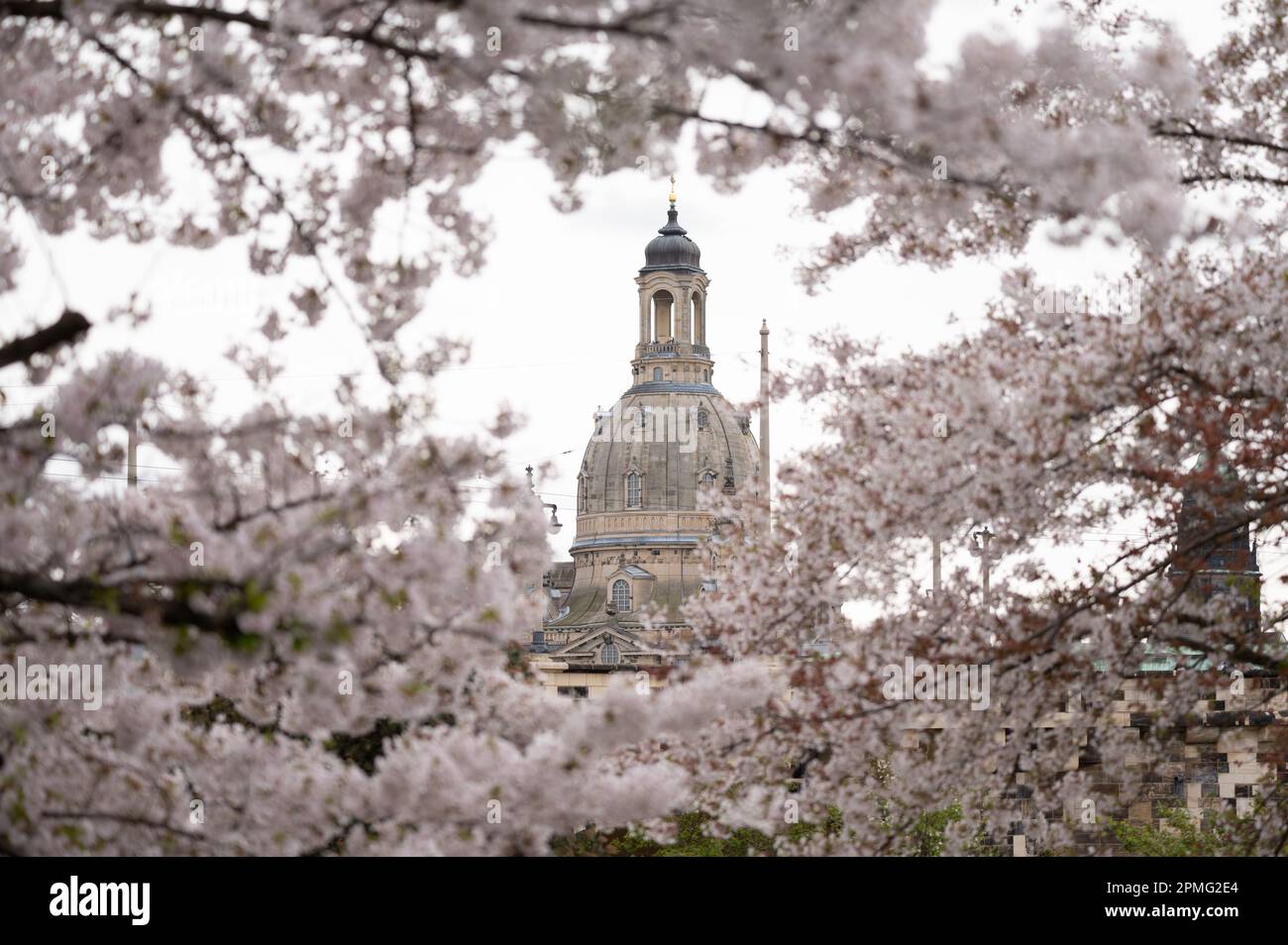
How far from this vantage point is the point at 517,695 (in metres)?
8.47

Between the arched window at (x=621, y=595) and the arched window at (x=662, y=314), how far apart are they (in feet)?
73.4

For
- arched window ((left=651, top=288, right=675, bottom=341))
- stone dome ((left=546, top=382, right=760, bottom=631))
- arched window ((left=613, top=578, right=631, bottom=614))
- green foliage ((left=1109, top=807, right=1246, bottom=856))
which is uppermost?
arched window ((left=651, top=288, right=675, bottom=341))

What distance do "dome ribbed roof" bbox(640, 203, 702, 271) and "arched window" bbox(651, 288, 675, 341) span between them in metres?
2.37

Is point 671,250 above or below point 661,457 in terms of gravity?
above

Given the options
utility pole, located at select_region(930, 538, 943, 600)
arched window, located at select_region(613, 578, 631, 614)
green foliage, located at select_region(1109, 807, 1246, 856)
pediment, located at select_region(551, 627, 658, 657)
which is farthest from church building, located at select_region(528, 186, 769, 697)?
utility pole, located at select_region(930, 538, 943, 600)

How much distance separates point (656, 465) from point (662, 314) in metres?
15.1

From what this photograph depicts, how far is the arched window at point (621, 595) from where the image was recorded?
129 m

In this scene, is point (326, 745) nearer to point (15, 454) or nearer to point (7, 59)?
point (15, 454)

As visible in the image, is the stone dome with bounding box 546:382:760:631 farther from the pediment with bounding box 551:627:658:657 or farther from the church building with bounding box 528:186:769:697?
the pediment with bounding box 551:627:658:657

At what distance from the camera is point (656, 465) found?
134 meters

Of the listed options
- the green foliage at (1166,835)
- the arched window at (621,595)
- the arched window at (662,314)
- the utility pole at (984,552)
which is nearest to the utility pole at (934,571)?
the utility pole at (984,552)

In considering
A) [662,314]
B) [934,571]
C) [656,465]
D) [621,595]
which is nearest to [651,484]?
[656,465]

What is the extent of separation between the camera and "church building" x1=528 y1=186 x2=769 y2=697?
424 ft

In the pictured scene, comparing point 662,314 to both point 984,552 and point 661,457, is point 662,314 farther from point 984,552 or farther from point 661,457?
point 984,552
